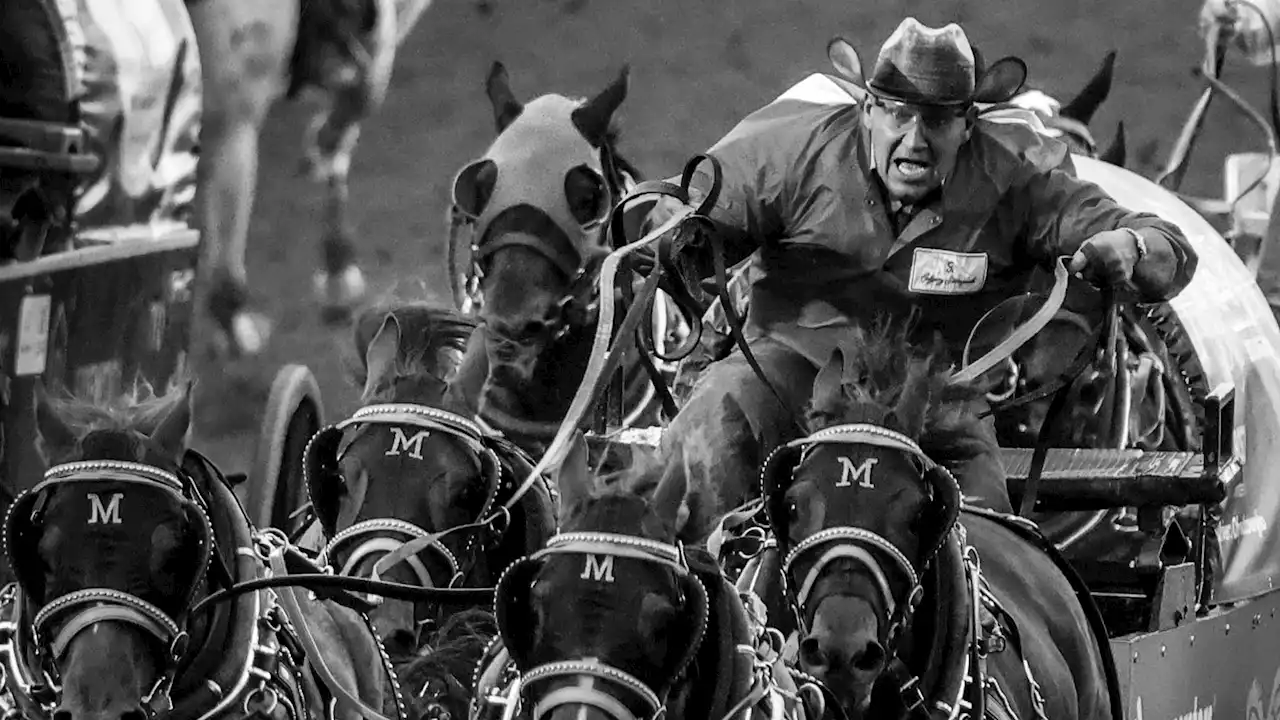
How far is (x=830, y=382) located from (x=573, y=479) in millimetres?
643

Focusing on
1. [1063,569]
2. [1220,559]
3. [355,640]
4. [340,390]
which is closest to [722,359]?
[1063,569]

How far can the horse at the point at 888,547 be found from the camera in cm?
299

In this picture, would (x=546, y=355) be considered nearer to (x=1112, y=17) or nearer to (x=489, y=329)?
(x=489, y=329)

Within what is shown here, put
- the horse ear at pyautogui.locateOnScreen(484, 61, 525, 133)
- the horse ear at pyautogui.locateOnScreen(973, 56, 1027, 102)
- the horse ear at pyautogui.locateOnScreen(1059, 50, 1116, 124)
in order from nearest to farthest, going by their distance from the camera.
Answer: the horse ear at pyautogui.locateOnScreen(973, 56, 1027, 102) → the horse ear at pyautogui.locateOnScreen(484, 61, 525, 133) → the horse ear at pyautogui.locateOnScreen(1059, 50, 1116, 124)

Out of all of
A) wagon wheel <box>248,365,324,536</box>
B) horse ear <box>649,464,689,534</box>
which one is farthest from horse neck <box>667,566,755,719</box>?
wagon wheel <box>248,365,324,536</box>

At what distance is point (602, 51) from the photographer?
274 inches

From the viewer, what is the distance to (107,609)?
2.77 meters

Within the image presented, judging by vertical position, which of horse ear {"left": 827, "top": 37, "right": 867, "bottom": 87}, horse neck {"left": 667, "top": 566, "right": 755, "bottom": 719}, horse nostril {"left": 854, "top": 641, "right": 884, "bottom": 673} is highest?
horse ear {"left": 827, "top": 37, "right": 867, "bottom": 87}

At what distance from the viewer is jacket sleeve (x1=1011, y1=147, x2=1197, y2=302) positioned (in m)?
4.18

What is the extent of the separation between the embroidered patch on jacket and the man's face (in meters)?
0.10

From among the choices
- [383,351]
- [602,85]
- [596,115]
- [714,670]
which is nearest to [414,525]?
[383,351]

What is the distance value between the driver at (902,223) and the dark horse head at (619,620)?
1.49m
